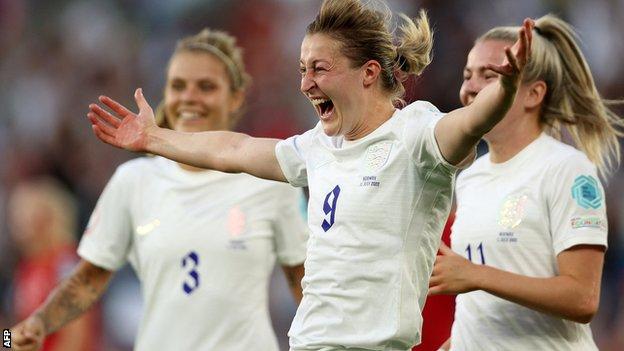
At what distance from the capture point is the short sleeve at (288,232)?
17.0ft

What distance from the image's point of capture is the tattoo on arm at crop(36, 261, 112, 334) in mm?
5109

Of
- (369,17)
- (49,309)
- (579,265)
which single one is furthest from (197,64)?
(579,265)

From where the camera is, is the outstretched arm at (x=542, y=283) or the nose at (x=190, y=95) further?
the nose at (x=190, y=95)

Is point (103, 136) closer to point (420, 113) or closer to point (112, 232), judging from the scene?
point (420, 113)

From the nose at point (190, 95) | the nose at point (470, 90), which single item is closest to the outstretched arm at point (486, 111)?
the nose at point (470, 90)

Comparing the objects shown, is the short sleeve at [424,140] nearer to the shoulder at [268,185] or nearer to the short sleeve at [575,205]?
the short sleeve at [575,205]

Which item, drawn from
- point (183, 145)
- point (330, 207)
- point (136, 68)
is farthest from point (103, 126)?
point (136, 68)

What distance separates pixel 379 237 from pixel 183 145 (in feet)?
2.87

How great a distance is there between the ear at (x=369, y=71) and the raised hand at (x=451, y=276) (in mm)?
656

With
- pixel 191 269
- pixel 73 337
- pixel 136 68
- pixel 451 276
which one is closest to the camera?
pixel 451 276

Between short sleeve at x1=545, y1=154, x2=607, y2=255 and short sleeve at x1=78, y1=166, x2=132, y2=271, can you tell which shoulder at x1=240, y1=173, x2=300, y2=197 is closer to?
short sleeve at x1=78, y1=166, x2=132, y2=271

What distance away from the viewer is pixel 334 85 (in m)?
3.67

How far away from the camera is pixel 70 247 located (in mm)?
7484

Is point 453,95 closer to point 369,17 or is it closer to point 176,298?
point 176,298
